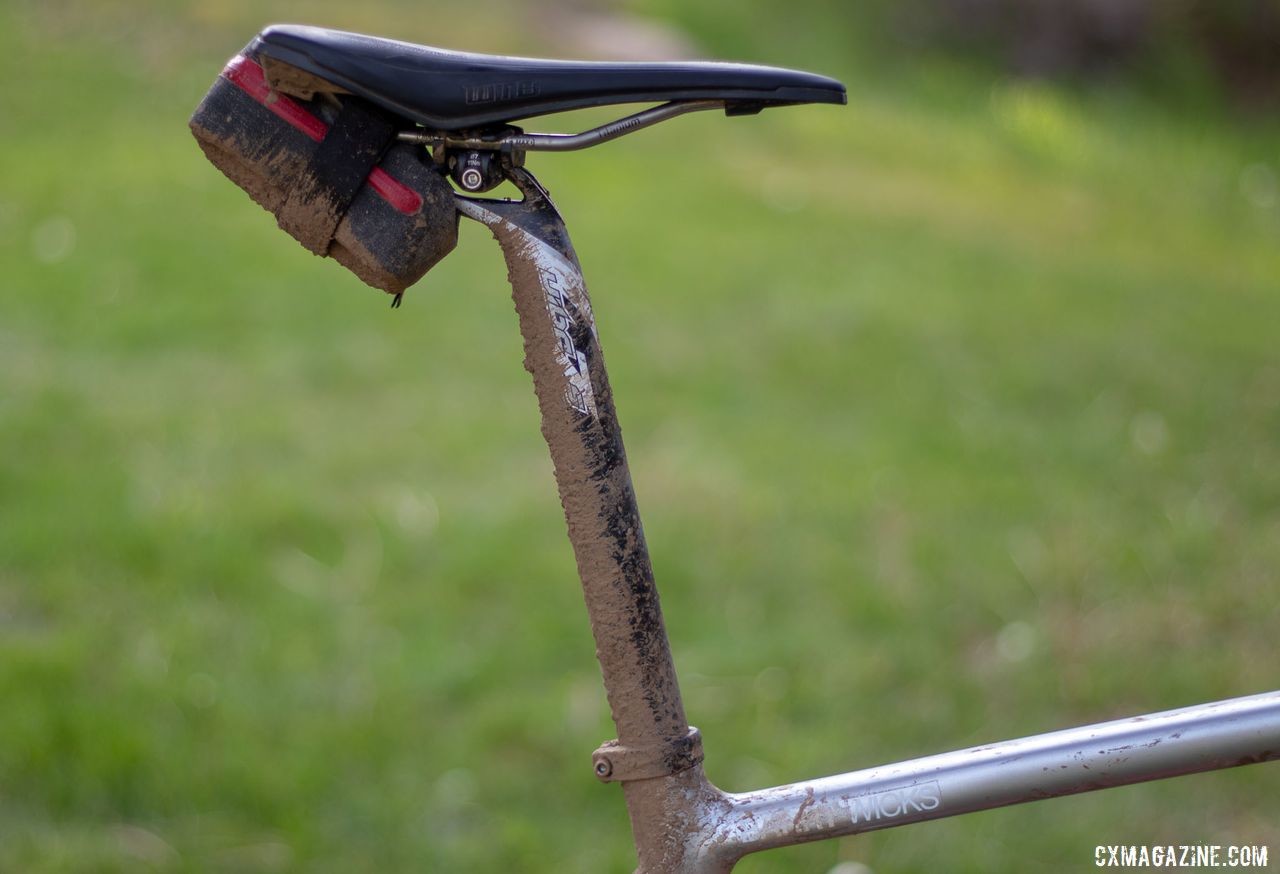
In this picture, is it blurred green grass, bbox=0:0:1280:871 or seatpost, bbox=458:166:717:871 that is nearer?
seatpost, bbox=458:166:717:871

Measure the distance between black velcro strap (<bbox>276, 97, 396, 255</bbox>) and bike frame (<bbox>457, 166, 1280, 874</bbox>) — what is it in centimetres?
8

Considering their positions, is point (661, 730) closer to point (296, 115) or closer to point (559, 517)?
point (296, 115)

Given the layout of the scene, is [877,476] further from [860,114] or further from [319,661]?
[860,114]

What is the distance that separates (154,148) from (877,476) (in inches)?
126

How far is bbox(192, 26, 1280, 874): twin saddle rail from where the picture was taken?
3.37ft

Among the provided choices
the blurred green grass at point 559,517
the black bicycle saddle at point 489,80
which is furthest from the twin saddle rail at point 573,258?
the blurred green grass at point 559,517

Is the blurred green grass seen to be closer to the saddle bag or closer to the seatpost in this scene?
the seatpost

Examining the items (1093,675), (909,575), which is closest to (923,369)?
(909,575)

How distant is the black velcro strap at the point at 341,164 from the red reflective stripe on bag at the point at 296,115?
0.4 inches

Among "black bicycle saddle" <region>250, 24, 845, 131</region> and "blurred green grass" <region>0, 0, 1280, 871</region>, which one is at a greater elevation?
"black bicycle saddle" <region>250, 24, 845, 131</region>

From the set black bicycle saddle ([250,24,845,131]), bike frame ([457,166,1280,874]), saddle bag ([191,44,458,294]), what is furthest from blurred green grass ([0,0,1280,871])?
black bicycle saddle ([250,24,845,131])

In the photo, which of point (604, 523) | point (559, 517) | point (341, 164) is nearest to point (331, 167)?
point (341, 164)

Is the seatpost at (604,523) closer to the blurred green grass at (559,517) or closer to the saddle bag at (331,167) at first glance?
the saddle bag at (331,167)

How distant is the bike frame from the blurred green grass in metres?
1.02
